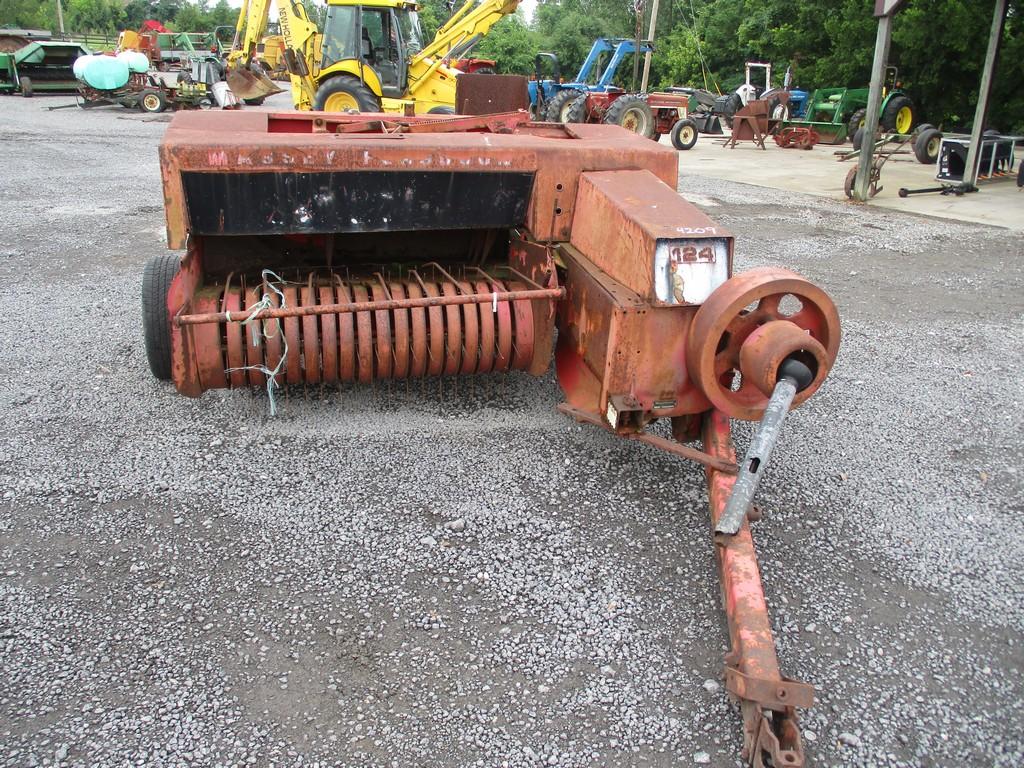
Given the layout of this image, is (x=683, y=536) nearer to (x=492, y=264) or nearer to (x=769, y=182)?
(x=492, y=264)

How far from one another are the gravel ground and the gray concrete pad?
241 inches

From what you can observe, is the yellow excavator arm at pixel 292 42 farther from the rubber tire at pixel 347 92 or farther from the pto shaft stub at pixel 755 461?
the pto shaft stub at pixel 755 461

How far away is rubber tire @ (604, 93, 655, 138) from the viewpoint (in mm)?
14742

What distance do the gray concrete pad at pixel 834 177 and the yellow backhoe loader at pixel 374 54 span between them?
415 centimetres

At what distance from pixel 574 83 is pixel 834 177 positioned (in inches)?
301

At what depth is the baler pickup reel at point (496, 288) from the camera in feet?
8.66

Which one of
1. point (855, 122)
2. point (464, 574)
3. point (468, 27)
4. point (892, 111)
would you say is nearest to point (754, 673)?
point (464, 574)

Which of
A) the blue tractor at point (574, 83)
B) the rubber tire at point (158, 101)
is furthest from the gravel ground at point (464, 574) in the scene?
the rubber tire at point (158, 101)

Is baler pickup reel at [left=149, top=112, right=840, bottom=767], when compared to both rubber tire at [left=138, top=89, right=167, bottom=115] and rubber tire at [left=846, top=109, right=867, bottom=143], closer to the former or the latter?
rubber tire at [left=846, top=109, right=867, bottom=143]

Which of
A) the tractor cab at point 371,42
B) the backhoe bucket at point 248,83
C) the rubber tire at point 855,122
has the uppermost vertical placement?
the tractor cab at point 371,42

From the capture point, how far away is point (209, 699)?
6.66ft

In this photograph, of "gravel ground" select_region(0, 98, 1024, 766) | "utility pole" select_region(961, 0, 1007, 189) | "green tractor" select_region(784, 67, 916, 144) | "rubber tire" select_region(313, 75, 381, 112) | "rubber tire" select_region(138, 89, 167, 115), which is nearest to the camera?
"gravel ground" select_region(0, 98, 1024, 766)

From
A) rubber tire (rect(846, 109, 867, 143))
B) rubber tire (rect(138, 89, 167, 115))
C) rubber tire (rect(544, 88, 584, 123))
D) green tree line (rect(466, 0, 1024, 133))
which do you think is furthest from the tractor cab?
green tree line (rect(466, 0, 1024, 133))

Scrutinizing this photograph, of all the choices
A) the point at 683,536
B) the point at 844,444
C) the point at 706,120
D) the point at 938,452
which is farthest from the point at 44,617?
the point at 706,120
